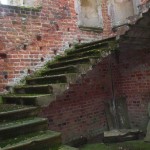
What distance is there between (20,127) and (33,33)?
3.16 meters

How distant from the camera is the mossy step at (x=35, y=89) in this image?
4660mm

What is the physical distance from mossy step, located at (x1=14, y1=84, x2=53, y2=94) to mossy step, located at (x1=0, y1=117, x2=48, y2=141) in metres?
0.77

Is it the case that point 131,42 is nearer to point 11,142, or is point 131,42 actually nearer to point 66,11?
point 66,11

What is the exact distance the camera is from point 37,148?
3400 millimetres

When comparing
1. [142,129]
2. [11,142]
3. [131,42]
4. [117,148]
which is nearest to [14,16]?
[131,42]

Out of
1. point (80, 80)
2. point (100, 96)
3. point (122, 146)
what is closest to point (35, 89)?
point (80, 80)

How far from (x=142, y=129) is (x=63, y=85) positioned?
385 cm

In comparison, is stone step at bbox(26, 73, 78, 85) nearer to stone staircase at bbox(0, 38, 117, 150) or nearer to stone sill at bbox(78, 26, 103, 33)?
stone staircase at bbox(0, 38, 117, 150)

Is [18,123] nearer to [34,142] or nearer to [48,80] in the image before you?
[34,142]

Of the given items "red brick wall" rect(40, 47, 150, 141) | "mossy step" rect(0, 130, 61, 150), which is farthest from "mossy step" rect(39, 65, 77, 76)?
"mossy step" rect(0, 130, 61, 150)

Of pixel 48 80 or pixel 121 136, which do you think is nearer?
pixel 48 80

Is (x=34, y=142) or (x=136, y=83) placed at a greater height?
(x=136, y=83)

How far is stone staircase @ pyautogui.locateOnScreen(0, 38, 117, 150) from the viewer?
3488mm

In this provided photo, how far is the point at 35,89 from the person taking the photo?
5.10m
